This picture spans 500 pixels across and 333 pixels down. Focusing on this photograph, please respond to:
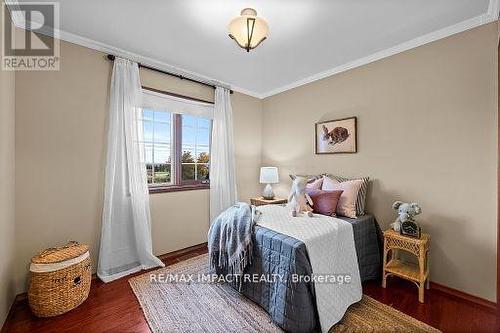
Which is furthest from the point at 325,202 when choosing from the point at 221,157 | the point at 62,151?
the point at 62,151

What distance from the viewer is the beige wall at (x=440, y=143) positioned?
1.91m

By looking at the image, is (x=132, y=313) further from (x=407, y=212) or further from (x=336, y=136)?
(x=336, y=136)

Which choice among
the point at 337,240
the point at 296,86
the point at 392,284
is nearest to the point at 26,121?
the point at 337,240

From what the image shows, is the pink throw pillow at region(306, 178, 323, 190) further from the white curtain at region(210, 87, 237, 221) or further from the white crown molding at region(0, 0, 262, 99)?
the white crown molding at region(0, 0, 262, 99)

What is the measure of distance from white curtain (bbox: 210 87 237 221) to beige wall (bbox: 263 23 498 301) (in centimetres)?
164

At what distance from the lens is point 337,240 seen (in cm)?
189

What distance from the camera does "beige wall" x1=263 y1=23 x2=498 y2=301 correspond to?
75.3 inches

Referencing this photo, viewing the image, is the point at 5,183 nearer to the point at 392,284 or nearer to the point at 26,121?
the point at 26,121

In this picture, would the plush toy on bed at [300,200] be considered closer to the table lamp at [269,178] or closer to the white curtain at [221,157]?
the table lamp at [269,178]

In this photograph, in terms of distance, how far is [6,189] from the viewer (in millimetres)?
1700

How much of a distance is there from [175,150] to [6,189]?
164 centimetres

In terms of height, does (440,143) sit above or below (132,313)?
above

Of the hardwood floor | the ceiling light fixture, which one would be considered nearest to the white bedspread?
the hardwood floor

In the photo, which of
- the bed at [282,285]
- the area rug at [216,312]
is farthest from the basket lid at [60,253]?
the bed at [282,285]
